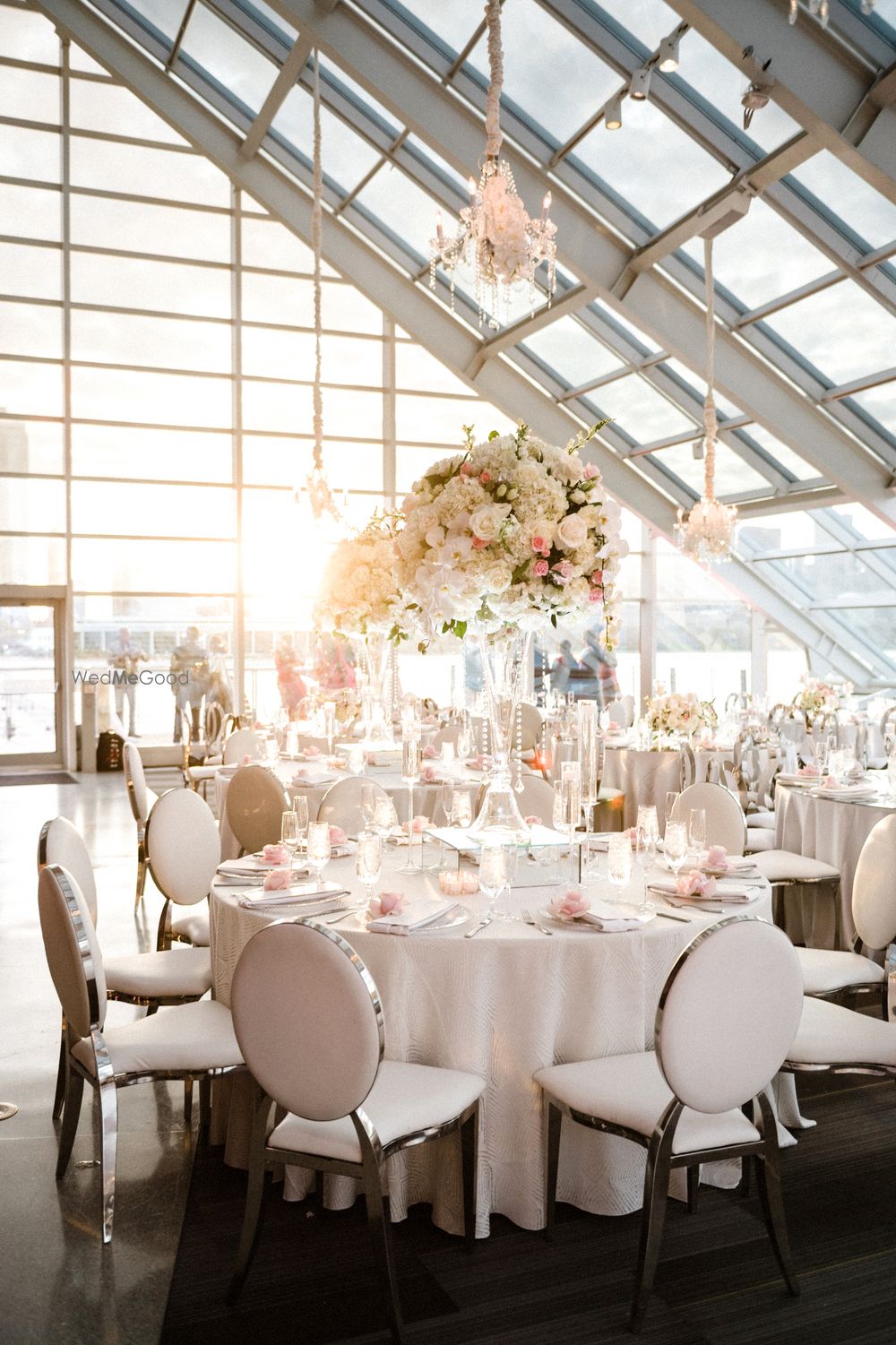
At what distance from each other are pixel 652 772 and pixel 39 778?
7.65 metres

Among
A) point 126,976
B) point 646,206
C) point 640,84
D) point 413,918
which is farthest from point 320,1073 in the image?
point 646,206

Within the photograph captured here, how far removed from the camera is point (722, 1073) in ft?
7.47

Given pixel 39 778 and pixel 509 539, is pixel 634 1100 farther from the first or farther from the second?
pixel 39 778

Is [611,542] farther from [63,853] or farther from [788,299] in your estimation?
[788,299]

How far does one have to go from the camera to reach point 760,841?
5.89m

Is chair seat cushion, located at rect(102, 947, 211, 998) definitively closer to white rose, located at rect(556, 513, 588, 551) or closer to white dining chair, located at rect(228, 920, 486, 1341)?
white dining chair, located at rect(228, 920, 486, 1341)

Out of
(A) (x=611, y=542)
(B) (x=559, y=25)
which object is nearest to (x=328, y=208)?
(B) (x=559, y=25)

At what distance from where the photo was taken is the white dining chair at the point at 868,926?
10.8 feet

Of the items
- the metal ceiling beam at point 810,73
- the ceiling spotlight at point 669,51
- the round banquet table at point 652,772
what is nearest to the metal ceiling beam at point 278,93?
the ceiling spotlight at point 669,51

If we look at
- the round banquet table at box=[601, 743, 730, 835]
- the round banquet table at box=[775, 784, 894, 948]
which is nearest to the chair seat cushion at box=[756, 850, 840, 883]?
the round banquet table at box=[775, 784, 894, 948]

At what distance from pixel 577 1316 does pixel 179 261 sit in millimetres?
12802

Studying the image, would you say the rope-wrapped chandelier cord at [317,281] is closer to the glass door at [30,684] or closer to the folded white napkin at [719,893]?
the glass door at [30,684]

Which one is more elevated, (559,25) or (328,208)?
(328,208)

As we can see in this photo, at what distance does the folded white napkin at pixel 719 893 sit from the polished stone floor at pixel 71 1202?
163cm
